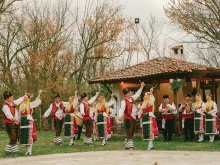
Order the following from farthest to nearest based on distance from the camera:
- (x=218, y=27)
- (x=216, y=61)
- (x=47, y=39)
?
1. (x=216, y=61)
2. (x=47, y=39)
3. (x=218, y=27)

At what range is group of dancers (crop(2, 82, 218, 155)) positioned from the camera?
1280cm

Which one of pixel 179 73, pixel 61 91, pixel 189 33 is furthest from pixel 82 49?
pixel 179 73

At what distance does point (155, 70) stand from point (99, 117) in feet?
18.1

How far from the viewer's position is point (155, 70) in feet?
70.6

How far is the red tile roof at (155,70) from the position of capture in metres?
19.8

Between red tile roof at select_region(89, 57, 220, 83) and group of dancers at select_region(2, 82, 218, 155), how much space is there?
91.4 inches

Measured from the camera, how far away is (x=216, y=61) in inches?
2000

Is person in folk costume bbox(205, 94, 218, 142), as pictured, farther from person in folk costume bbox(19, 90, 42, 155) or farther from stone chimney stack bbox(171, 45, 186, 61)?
stone chimney stack bbox(171, 45, 186, 61)

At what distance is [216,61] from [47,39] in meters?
25.1

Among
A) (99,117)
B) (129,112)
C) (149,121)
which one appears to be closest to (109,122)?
(99,117)

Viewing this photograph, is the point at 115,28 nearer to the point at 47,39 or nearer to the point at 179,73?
the point at 47,39

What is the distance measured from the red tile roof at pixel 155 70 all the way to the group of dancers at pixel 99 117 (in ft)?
7.61

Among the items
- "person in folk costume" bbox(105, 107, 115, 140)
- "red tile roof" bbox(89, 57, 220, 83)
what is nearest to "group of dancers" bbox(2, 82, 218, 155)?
"person in folk costume" bbox(105, 107, 115, 140)

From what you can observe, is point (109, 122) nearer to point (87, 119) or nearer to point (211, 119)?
point (87, 119)
